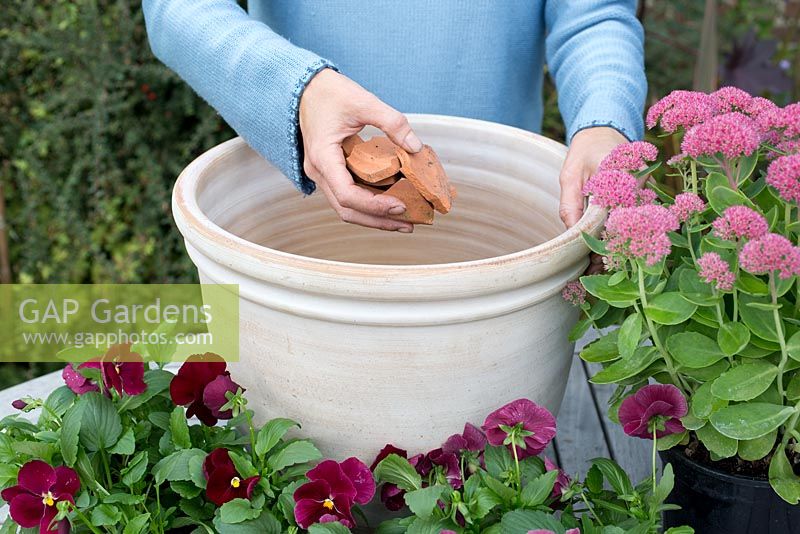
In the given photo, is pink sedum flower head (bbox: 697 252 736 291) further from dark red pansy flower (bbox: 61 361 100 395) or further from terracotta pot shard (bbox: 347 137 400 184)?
Answer: dark red pansy flower (bbox: 61 361 100 395)

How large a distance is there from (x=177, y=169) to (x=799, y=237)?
1.94 meters

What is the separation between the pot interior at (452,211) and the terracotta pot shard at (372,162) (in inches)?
7.3

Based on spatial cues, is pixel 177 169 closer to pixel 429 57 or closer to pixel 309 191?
pixel 429 57

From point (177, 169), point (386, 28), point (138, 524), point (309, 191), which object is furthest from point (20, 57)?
point (138, 524)

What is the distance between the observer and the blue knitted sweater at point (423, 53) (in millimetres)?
1000

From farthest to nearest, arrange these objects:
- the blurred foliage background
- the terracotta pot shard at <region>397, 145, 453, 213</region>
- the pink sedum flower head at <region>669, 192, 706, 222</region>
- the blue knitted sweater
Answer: the blurred foliage background → the blue knitted sweater → the terracotta pot shard at <region>397, 145, 453, 213</region> → the pink sedum flower head at <region>669, 192, 706, 222</region>

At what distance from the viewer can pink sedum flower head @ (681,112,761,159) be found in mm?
751

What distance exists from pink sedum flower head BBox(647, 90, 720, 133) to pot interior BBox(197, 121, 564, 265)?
19cm

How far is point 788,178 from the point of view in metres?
0.72

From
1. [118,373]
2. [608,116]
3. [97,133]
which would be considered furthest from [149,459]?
[97,133]

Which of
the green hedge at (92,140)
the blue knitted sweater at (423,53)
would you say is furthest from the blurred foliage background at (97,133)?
the blue knitted sweater at (423,53)

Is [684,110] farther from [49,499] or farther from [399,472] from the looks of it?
[49,499]

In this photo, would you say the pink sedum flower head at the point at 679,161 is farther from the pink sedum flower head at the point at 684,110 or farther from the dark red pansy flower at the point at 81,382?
the dark red pansy flower at the point at 81,382

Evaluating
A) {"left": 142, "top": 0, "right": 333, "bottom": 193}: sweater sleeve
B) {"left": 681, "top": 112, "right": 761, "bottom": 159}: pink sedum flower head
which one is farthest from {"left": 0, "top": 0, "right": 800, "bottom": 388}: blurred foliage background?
{"left": 681, "top": 112, "right": 761, "bottom": 159}: pink sedum flower head
